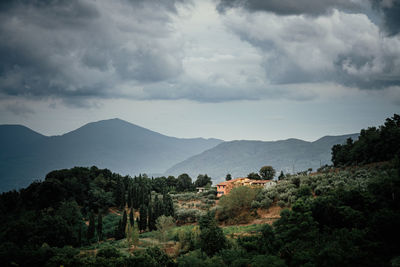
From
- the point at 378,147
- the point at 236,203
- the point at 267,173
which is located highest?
the point at 378,147

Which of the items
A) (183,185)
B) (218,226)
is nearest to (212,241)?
(218,226)

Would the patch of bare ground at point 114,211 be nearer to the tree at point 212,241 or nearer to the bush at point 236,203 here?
the bush at point 236,203

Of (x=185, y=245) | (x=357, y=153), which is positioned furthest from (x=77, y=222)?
(x=357, y=153)

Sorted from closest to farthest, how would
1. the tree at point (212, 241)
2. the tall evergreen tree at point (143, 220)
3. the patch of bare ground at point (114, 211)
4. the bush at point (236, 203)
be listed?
the tree at point (212, 241), the bush at point (236, 203), the tall evergreen tree at point (143, 220), the patch of bare ground at point (114, 211)

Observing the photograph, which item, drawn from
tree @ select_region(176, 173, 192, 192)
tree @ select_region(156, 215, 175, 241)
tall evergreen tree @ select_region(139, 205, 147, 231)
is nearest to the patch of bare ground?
tall evergreen tree @ select_region(139, 205, 147, 231)

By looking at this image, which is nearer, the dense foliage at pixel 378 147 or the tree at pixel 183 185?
the dense foliage at pixel 378 147

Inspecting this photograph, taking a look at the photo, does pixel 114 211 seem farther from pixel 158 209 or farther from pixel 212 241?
pixel 212 241

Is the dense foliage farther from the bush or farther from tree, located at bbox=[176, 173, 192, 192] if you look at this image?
tree, located at bbox=[176, 173, 192, 192]

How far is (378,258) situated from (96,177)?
72.4 metres

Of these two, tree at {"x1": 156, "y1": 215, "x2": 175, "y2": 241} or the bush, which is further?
the bush

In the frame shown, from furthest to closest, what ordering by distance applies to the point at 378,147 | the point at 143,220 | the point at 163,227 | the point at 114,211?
the point at 114,211
the point at 378,147
the point at 143,220
the point at 163,227

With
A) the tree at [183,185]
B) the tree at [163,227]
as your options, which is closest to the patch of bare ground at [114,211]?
the tree at [163,227]

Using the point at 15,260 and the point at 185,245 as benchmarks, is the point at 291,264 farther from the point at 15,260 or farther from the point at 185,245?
the point at 15,260

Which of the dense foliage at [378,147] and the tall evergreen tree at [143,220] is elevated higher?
the dense foliage at [378,147]
